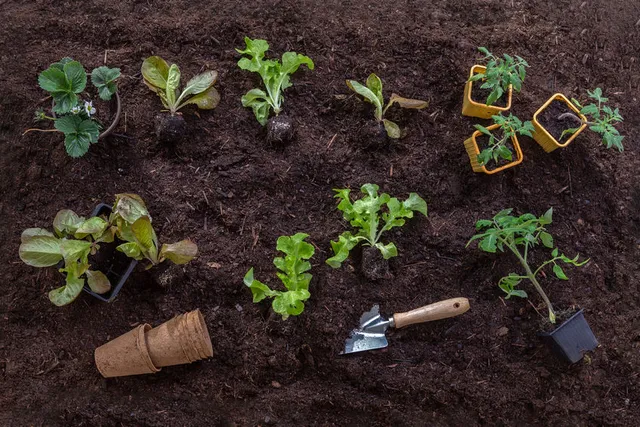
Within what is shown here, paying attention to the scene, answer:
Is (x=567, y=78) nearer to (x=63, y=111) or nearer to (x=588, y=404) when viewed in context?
(x=588, y=404)

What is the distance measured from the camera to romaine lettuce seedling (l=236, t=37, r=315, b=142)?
249 cm

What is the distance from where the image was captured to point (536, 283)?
2289 millimetres

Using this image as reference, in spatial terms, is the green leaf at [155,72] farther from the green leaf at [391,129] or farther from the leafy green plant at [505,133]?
the leafy green plant at [505,133]

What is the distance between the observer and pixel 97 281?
2.19 meters

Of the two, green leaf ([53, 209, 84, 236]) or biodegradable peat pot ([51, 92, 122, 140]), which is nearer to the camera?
green leaf ([53, 209, 84, 236])

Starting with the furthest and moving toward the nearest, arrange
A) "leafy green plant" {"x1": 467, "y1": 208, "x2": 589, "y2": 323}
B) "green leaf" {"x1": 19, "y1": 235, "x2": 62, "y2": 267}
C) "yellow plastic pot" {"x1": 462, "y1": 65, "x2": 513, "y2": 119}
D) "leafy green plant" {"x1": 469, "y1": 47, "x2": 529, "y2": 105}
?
"yellow plastic pot" {"x1": 462, "y1": 65, "x2": 513, "y2": 119} < "leafy green plant" {"x1": 469, "y1": 47, "x2": 529, "y2": 105} < "leafy green plant" {"x1": 467, "y1": 208, "x2": 589, "y2": 323} < "green leaf" {"x1": 19, "y1": 235, "x2": 62, "y2": 267}

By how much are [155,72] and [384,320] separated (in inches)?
53.3

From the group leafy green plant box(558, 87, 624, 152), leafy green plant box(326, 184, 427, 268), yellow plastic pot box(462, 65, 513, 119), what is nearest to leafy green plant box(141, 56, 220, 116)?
leafy green plant box(326, 184, 427, 268)

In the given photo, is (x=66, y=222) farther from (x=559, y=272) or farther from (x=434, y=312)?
(x=559, y=272)

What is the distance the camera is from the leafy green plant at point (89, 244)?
7.03ft

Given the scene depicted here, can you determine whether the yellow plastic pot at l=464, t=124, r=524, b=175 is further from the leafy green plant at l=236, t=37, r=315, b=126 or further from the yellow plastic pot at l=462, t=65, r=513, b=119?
the leafy green plant at l=236, t=37, r=315, b=126

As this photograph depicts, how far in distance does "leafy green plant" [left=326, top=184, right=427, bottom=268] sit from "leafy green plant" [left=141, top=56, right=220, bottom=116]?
27.1 inches

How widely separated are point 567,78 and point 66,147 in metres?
2.13

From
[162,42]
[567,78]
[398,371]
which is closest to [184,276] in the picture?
[398,371]
